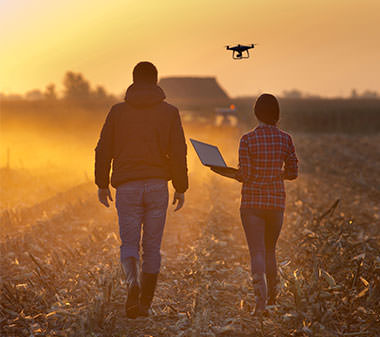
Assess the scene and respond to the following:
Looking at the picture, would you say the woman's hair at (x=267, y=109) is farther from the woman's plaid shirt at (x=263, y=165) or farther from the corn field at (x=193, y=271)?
the corn field at (x=193, y=271)

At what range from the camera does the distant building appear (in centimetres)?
4122

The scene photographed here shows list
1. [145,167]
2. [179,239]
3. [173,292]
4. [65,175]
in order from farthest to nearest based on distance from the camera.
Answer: [65,175] → [179,239] → [173,292] → [145,167]

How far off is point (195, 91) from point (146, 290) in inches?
1592

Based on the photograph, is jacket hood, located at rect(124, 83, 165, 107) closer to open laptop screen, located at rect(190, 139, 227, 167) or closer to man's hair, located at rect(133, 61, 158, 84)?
man's hair, located at rect(133, 61, 158, 84)

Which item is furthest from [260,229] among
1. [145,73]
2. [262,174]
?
[145,73]

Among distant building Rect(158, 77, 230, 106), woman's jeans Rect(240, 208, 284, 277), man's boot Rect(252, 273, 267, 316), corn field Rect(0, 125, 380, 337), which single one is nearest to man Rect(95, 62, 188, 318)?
corn field Rect(0, 125, 380, 337)

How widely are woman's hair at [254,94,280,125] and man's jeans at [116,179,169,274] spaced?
1.00 m

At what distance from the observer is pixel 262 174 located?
391 cm

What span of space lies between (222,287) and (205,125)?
27.3 meters

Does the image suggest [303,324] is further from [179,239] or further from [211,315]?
[179,239]

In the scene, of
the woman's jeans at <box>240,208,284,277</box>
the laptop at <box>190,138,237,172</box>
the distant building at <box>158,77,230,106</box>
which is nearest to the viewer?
the laptop at <box>190,138,237,172</box>

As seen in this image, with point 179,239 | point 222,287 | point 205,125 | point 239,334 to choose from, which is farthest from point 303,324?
point 205,125

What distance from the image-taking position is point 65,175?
14398mm

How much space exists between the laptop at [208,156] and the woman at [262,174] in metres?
0.06
